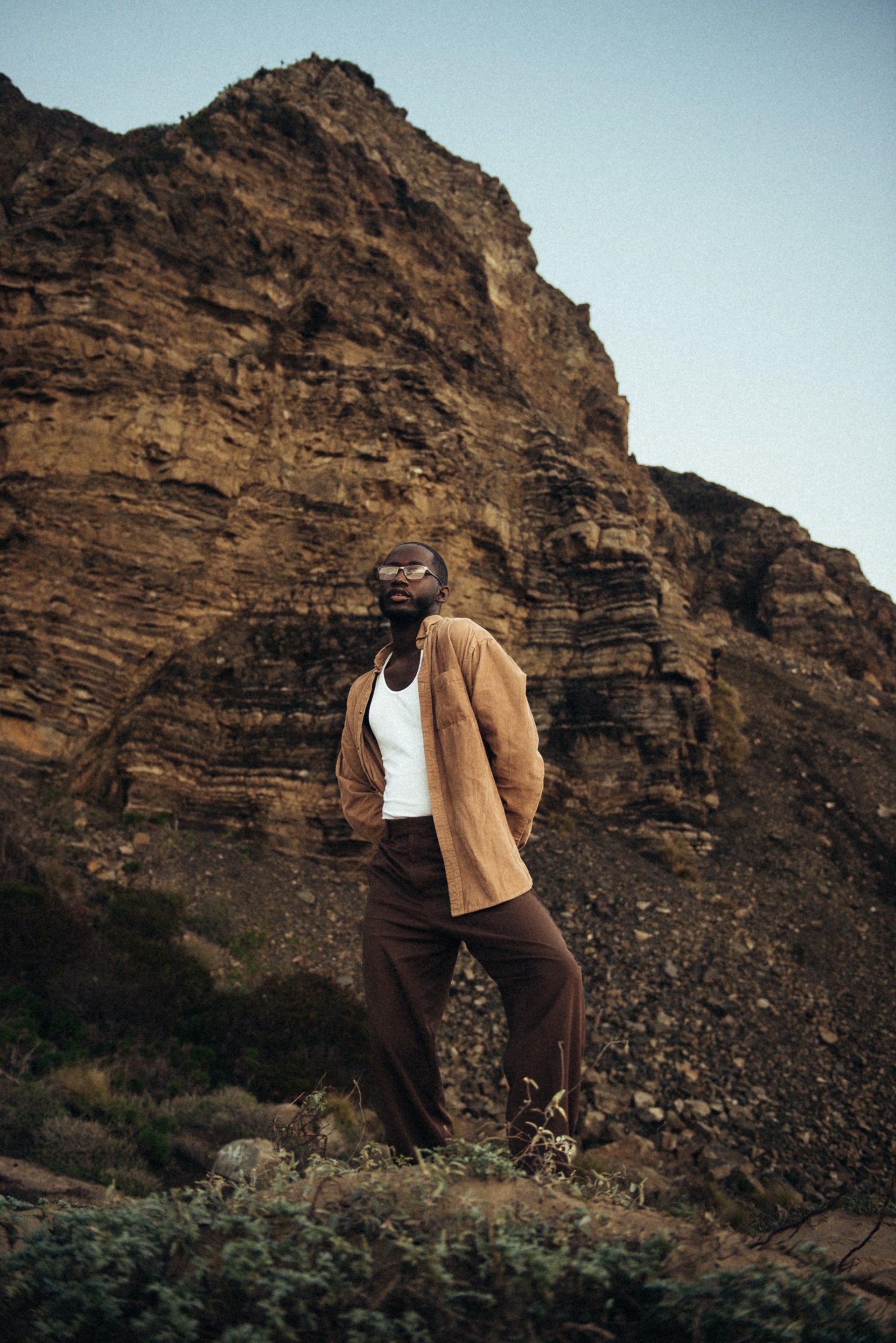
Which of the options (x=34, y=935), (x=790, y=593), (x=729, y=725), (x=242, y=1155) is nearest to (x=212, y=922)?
(x=34, y=935)

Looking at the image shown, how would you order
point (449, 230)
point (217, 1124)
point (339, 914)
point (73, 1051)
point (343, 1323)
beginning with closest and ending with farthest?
point (343, 1323)
point (217, 1124)
point (73, 1051)
point (339, 914)
point (449, 230)

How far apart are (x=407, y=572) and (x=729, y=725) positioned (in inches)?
589

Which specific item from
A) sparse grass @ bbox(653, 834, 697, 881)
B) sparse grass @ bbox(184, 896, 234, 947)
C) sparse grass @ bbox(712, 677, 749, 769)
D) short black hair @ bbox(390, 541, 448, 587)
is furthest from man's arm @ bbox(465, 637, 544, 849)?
sparse grass @ bbox(712, 677, 749, 769)

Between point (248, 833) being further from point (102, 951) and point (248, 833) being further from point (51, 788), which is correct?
point (102, 951)

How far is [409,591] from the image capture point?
10.1ft

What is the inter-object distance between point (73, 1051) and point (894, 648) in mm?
26630

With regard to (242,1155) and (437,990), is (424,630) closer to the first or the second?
(437,990)

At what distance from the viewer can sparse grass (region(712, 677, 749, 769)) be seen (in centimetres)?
1597

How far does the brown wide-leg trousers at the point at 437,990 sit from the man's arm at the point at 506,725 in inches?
13.3

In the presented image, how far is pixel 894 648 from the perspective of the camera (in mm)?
25312

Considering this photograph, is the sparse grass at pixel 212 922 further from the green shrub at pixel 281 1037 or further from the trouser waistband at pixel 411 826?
the trouser waistband at pixel 411 826

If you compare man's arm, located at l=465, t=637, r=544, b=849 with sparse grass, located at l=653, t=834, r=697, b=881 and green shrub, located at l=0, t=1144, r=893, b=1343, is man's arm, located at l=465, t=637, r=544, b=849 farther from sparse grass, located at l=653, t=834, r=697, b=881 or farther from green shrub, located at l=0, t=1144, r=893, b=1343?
sparse grass, located at l=653, t=834, r=697, b=881

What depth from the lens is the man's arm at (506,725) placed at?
2.86 metres

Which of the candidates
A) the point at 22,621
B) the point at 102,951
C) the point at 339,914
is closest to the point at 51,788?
the point at 22,621
